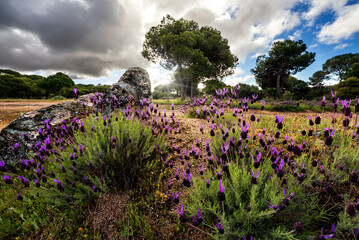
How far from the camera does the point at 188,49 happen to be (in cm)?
1905

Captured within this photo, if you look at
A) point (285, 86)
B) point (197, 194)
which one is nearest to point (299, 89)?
point (285, 86)

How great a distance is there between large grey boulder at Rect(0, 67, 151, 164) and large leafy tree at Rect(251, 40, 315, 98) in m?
27.3

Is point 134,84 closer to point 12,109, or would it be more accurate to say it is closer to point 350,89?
point 12,109

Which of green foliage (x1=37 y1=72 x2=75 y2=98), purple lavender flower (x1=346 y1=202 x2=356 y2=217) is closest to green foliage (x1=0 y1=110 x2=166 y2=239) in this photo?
purple lavender flower (x1=346 y1=202 x2=356 y2=217)

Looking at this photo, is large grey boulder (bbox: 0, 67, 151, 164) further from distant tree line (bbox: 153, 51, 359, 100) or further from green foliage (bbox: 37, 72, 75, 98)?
green foliage (bbox: 37, 72, 75, 98)

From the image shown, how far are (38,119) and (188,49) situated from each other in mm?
18401

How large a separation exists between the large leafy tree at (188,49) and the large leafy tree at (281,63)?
18.3 ft

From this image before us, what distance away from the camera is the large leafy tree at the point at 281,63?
79.9 ft

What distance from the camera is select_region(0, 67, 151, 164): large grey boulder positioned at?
2971 mm

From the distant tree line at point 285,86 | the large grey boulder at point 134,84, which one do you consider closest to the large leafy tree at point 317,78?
the distant tree line at point 285,86

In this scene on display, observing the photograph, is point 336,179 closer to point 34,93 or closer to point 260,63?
point 260,63

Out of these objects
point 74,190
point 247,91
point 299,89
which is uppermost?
point 299,89

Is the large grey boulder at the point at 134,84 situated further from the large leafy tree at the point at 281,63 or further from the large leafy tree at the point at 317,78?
the large leafy tree at the point at 317,78

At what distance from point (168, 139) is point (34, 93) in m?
50.9
